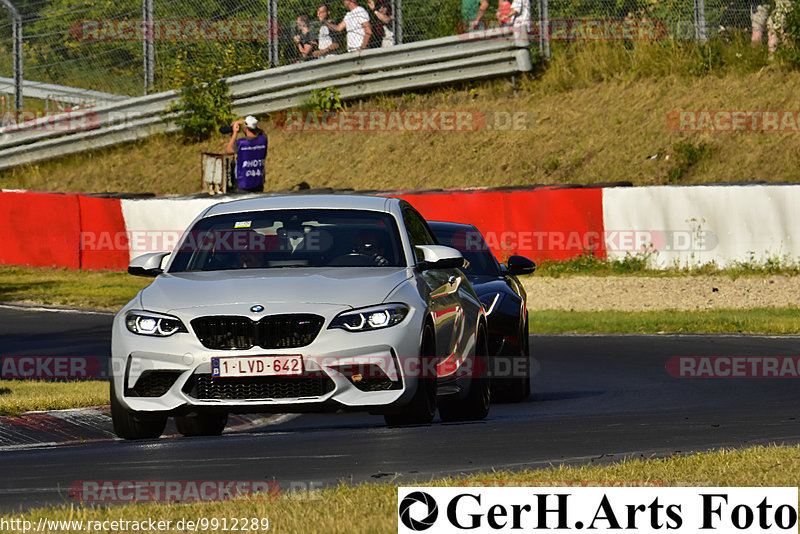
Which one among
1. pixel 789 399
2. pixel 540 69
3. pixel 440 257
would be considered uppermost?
pixel 540 69

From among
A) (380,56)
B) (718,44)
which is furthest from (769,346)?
(380,56)

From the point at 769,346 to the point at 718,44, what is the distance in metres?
14.1

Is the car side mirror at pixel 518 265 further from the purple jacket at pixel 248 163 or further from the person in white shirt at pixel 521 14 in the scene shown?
the person in white shirt at pixel 521 14

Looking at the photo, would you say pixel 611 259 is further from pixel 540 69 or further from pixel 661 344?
pixel 540 69

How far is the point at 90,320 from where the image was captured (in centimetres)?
2045

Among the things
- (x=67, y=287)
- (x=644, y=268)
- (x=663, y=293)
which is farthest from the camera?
(x=67, y=287)

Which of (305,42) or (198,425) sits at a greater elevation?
(305,42)

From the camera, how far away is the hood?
8.59 meters

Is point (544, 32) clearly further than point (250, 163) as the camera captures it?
Yes

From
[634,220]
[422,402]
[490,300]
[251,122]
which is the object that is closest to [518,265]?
[490,300]

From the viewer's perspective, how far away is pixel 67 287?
83.8 feet
